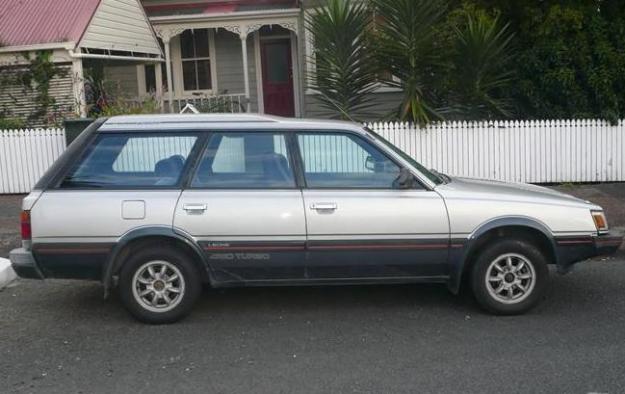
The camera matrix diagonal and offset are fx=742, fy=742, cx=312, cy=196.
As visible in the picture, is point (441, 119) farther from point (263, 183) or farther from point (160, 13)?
point (160, 13)

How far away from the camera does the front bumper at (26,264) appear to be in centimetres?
573

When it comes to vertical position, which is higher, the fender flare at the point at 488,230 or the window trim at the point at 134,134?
the window trim at the point at 134,134

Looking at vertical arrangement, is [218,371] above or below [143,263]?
below

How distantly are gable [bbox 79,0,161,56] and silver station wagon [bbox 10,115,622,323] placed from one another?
8088mm

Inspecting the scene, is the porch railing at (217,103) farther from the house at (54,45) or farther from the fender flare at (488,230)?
the fender flare at (488,230)

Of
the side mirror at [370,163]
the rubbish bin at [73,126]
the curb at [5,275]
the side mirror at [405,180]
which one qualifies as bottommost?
the curb at [5,275]

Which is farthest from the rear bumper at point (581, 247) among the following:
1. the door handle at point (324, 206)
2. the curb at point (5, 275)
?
the curb at point (5, 275)

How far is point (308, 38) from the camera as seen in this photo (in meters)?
16.0

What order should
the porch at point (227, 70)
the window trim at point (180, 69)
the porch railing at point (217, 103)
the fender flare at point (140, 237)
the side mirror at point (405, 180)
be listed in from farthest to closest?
the window trim at point (180, 69) < the porch at point (227, 70) < the porch railing at point (217, 103) < the side mirror at point (405, 180) < the fender flare at point (140, 237)

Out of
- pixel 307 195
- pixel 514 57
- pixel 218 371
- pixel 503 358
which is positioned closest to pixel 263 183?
pixel 307 195

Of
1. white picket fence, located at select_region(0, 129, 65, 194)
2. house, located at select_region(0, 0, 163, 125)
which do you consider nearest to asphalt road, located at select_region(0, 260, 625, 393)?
white picket fence, located at select_region(0, 129, 65, 194)

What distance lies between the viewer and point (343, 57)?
12.3 m

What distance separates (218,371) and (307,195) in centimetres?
155

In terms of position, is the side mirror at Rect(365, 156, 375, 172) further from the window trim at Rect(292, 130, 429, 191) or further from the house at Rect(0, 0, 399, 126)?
the house at Rect(0, 0, 399, 126)
